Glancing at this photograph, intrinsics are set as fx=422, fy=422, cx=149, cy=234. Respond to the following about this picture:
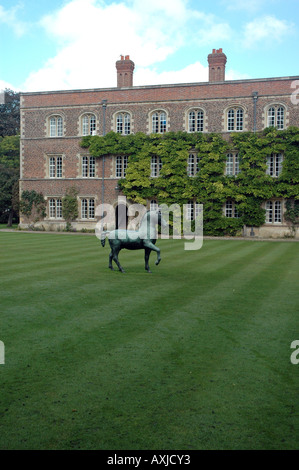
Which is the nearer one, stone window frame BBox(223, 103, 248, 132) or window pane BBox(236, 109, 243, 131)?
stone window frame BBox(223, 103, 248, 132)

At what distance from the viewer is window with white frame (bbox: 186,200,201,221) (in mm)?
33344

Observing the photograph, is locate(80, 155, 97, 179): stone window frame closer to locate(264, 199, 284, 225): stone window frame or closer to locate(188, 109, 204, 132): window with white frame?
locate(188, 109, 204, 132): window with white frame

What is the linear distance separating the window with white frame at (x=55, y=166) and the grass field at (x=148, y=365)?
27.7m

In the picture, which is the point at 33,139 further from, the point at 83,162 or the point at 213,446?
the point at 213,446

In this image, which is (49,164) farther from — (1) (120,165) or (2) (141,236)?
(2) (141,236)

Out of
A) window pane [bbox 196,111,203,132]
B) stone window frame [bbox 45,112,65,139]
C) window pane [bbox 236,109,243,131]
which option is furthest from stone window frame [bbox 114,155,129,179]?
window pane [bbox 236,109,243,131]

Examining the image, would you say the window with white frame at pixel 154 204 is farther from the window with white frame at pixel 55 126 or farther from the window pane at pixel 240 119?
the window with white frame at pixel 55 126

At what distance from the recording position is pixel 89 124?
119 ft

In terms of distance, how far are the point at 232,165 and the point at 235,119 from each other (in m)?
3.53

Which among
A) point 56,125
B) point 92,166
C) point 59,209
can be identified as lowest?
point 59,209

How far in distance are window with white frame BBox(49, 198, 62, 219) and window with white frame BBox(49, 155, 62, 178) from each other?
86.9 inches

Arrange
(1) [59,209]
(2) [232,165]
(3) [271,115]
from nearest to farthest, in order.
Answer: (3) [271,115] < (2) [232,165] < (1) [59,209]

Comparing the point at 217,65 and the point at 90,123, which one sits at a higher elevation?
the point at 217,65

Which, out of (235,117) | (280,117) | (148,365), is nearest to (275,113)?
(280,117)
